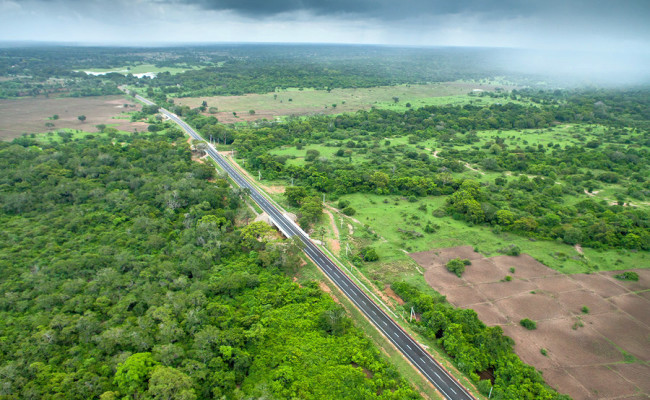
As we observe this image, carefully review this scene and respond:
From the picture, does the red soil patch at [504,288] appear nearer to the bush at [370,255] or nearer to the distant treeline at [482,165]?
the bush at [370,255]

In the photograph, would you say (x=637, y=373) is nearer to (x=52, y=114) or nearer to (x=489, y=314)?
(x=489, y=314)

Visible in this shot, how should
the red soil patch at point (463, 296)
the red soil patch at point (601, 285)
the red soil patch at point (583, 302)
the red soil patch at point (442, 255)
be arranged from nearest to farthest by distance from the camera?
the red soil patch at point (583, 302), the red soil patch at point (463, 296), the red soil patch at point (601, 285), the red soil patch at point (442, 255)

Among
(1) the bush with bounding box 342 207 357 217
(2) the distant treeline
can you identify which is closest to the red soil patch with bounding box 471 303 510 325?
(2) the distant treeline

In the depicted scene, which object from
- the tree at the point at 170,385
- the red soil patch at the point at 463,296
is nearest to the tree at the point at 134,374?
the tree at the point at 170,385

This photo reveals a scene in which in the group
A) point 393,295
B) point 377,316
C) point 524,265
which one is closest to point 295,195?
point 393,295

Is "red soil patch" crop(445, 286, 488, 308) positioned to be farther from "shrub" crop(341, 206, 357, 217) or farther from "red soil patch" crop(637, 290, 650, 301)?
"shrub" crop(341, 206, 357, 217)
